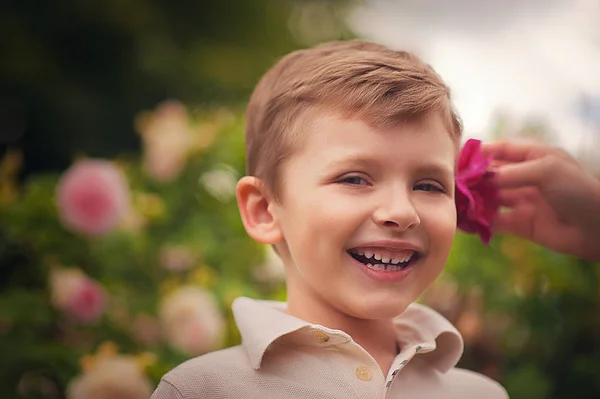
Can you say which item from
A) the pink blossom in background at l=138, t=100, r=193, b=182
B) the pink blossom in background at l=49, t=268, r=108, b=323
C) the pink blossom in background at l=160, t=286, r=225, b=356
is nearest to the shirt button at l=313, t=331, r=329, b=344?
the pink blossom in background at l=160, t=286, r=225, b=356

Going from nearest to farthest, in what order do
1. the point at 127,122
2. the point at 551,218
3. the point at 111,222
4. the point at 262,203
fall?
the point at 262,203
the point at 551,218
the point at 111,222
the point at 127,122

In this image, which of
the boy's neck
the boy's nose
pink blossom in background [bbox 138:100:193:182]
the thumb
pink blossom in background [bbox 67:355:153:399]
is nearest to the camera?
the boy's nose

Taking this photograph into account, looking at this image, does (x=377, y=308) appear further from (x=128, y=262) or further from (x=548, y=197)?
(x=128, y=262)

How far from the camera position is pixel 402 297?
1.01m

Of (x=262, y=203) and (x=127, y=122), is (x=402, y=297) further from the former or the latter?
(x=127, y=122)

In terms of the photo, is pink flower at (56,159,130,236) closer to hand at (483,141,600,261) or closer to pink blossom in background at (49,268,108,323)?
pink blossom in background at (49,268,108,323)

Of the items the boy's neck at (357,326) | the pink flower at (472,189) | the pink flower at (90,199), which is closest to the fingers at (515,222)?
the pink flower at (472,189)

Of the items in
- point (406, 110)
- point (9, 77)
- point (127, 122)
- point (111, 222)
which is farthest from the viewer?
point (127, 122)

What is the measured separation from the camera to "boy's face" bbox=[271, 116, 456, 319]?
0.98 m

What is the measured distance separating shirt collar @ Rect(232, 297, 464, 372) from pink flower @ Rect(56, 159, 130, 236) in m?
0.93

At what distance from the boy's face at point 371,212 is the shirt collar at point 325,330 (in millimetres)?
77

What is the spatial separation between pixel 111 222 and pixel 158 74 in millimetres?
2260

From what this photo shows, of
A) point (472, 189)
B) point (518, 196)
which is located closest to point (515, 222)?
point (518, 196)

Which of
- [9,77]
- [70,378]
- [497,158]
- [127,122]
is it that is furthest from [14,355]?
[127,122]
